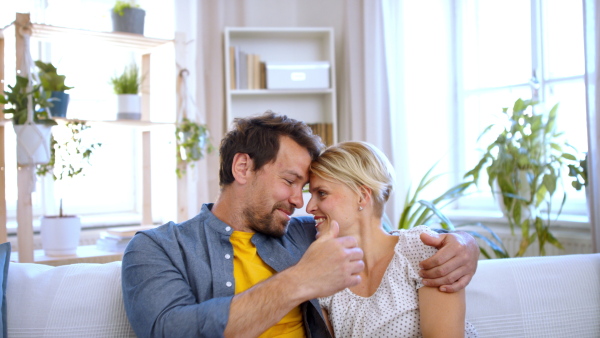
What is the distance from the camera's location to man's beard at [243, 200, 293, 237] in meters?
1.68

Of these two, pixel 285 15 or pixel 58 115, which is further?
pixel 285 15

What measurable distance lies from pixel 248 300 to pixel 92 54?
3.14 metres

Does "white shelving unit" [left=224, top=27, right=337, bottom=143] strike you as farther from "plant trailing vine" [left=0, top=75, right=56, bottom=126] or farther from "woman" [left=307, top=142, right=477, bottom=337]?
"woman" [left=307, top=142, right=477, bottom=337]

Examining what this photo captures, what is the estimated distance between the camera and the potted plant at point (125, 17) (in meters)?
3.10

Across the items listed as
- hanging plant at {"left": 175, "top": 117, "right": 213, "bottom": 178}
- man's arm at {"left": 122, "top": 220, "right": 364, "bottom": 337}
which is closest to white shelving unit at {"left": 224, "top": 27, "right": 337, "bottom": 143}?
hanging plant at {"left": 175, "top": 117, "right": 213, "bottom": 178}

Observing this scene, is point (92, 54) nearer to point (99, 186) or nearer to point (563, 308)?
point (99, 186)

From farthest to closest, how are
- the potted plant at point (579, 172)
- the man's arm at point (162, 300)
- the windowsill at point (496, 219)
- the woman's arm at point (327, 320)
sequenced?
the windowsill at point (496, 219) < the potted plant at point (579, 172) < the woman's arm at point (327, 320) < the man's arm at point (162, 300)

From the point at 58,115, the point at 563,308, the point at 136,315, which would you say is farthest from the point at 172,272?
the point at 58,115

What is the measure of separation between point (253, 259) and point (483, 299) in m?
0.64

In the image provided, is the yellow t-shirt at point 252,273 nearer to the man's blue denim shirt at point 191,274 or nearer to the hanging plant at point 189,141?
the man's blue denim shirt at point 191,274

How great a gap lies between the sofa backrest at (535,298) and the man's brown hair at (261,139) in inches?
23.8

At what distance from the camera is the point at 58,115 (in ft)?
9.29

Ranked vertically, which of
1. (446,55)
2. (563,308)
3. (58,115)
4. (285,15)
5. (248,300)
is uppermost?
(285,15)

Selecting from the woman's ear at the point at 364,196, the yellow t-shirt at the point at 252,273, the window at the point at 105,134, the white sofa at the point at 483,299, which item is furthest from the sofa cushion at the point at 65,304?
the window at the point at 105,134
